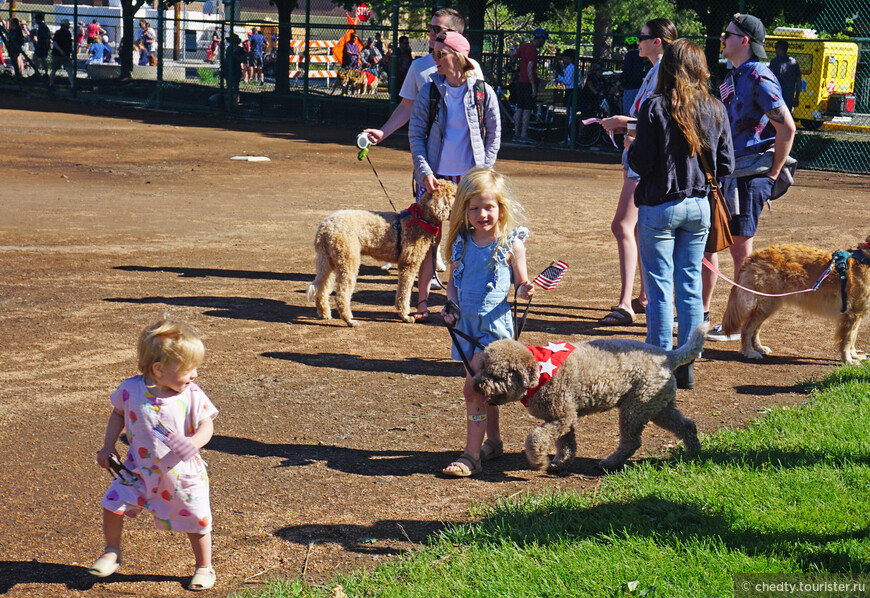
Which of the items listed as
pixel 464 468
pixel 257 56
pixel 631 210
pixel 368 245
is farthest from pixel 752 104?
pixel 257 56

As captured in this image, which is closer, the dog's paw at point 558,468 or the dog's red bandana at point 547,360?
the dog's red bandana at point 547,360

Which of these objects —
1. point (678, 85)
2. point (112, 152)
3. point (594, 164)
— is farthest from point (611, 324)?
point (112, 152)

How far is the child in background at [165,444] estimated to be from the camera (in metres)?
3.46

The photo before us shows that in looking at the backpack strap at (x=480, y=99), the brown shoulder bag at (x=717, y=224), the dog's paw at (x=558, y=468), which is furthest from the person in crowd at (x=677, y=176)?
the backpack strap at (x=480, y=99)

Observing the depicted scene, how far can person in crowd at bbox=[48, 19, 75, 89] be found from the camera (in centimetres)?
3100

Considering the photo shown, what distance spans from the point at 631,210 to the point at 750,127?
1.15 metres

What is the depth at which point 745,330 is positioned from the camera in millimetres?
6852

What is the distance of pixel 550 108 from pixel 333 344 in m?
17.5

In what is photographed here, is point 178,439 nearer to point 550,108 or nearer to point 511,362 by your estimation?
point 511,362

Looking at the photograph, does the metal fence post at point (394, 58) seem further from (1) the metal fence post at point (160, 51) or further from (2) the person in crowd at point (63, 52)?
(2) the person in crowd at point (63, 52)

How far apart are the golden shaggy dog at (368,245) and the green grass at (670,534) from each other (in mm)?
3298

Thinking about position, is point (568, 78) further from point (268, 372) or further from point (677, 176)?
point (677, 176)

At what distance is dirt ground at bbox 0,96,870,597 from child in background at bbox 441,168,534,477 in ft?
1.09

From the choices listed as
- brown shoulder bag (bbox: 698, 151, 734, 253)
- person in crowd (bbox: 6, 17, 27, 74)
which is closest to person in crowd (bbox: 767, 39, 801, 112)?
brown shoulder bag (bbox: 698, 151, 734, 253)
